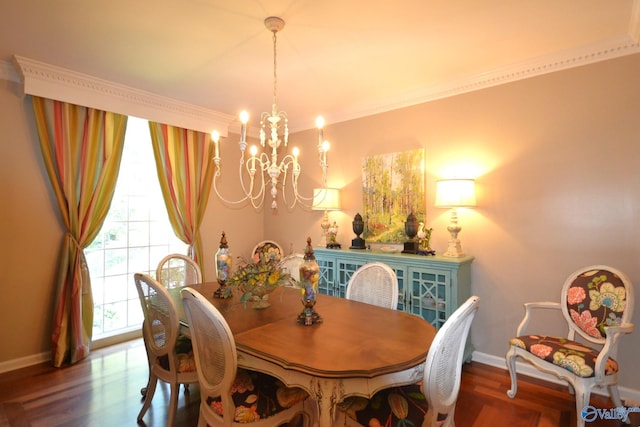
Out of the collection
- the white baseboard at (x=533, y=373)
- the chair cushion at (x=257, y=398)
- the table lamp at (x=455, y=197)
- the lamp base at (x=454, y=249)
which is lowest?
the white baseboard at (x=533, y=373)

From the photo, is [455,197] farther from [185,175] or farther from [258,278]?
[185,175]

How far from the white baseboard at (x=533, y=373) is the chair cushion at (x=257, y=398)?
206 centimetres

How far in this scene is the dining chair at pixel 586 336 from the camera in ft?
6.41

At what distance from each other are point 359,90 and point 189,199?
236cm

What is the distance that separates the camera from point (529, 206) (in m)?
2.78

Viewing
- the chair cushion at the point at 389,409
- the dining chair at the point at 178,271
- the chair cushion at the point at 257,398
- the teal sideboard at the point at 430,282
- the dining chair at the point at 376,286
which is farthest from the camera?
the dining chair at the point at 178,271

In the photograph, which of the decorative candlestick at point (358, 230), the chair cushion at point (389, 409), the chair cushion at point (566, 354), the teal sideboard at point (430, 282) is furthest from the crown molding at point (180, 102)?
the chair cushion at point (389, 409)

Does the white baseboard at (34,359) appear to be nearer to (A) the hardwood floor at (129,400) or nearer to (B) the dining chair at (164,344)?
(A) the hardwood floor at (129,400)

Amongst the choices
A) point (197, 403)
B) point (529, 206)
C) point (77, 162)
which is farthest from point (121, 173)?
point (529, 206)

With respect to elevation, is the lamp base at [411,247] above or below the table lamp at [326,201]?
below

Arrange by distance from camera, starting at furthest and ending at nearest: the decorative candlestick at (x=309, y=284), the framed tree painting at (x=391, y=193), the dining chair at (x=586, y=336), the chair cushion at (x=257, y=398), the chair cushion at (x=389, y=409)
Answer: the framed tree painting at (x=391, y=193) → the dining chair at (x=586, y=336) → the decorative candlestick at (x=309, y=284) → the chair cushion at (x=257, y=398) → the chair cushion at (x=389, y=409)

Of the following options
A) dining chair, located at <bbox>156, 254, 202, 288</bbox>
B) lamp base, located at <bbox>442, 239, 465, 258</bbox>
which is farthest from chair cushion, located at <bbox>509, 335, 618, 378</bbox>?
dining chair, located at <bbox>156, 254, 202, 288</bbox>

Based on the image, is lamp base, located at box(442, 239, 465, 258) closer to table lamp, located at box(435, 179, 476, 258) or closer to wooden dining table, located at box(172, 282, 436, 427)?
table lamp, located at box(435, 179, 476, 258)

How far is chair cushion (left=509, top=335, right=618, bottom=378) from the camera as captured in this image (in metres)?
1.96
